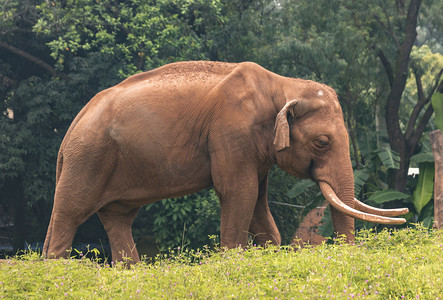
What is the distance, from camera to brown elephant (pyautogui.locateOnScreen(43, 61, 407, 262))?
7.06 meters

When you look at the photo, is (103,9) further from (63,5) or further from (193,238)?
(193,238)

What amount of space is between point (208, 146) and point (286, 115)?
3.06 ft

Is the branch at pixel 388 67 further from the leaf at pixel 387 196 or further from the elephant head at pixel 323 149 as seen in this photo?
the elephant head at pixel 323 149

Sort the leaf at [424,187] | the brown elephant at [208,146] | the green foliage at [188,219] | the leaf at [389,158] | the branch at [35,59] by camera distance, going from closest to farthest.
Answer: the brown elephant at [208,146] → the leaf at [424,187] → the leaf at [389,158] → the green foliage at [188,219] → the branch at [35,59]

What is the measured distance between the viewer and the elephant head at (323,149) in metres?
7.09

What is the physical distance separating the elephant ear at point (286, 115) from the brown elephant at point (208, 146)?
0.04 feet

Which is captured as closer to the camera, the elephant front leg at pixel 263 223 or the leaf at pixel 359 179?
the elephant front leg at pixel 263 223

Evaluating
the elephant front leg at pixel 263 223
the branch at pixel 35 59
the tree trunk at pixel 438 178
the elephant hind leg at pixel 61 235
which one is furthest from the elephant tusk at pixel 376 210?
the branch at pixel 35 59

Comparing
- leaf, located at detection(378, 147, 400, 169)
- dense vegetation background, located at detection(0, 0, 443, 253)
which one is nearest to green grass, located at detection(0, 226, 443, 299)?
dense vegetation background, located at detection(0, 0, 443, 253)

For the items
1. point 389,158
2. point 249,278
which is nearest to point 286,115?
point 249,278

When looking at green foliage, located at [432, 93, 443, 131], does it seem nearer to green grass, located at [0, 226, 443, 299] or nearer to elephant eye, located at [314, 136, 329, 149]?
elephant eye, located at [314, 136, 329, 149]

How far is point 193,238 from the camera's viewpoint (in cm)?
1399

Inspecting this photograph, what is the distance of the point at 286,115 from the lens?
7031 millimetres

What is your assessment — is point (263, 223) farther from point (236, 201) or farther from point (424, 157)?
point (424, 157)
